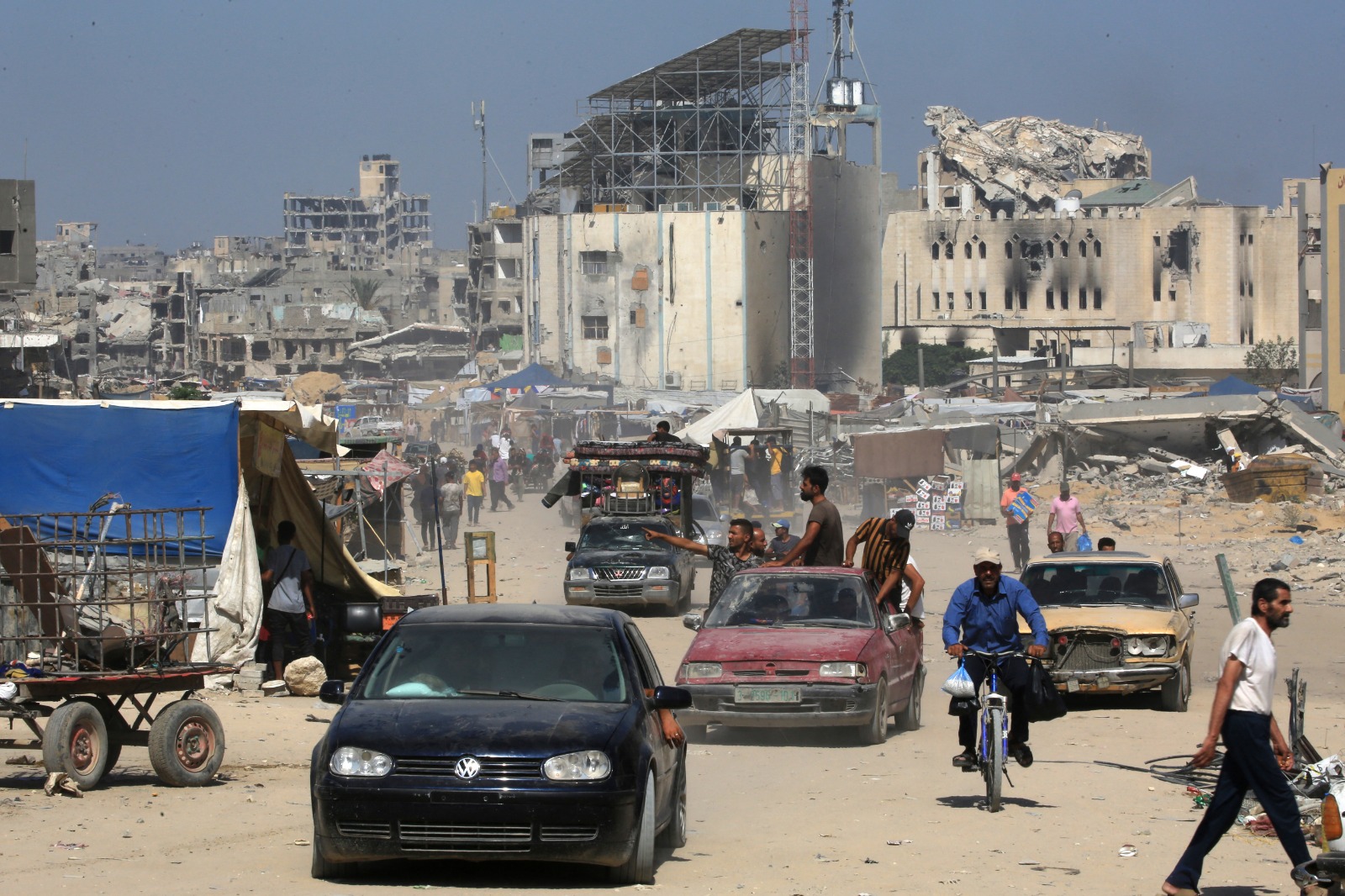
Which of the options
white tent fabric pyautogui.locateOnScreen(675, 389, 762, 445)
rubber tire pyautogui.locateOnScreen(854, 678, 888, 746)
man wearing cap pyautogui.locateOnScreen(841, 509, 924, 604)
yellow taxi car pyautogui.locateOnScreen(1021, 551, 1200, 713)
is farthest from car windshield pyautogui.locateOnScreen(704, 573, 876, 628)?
white tent fabric pyautogui.locateOnScreen(675, 389, 762, 445)

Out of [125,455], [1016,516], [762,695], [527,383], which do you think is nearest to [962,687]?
[762,695]

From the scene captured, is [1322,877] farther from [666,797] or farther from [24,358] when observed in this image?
[24,358]

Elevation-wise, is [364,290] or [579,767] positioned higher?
[364,290]

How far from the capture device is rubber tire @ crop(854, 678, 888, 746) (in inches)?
475

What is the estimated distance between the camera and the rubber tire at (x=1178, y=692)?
13.7m

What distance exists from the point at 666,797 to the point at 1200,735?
19.9ft

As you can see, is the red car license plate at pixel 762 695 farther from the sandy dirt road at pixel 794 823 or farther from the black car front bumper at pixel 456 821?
the black car front bumper at pixel 456 821

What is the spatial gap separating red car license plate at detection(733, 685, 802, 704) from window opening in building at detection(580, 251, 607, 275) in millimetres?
75531

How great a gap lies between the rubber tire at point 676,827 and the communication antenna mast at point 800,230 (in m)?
77.8

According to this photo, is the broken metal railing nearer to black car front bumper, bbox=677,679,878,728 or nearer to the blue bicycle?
black car front bumper, bbox=677,679,878,728

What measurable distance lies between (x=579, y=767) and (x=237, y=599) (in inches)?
301

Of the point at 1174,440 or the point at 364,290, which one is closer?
the point at 1174,440

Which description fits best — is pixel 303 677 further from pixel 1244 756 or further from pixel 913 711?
pixel 1244 756

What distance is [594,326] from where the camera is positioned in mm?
87938
